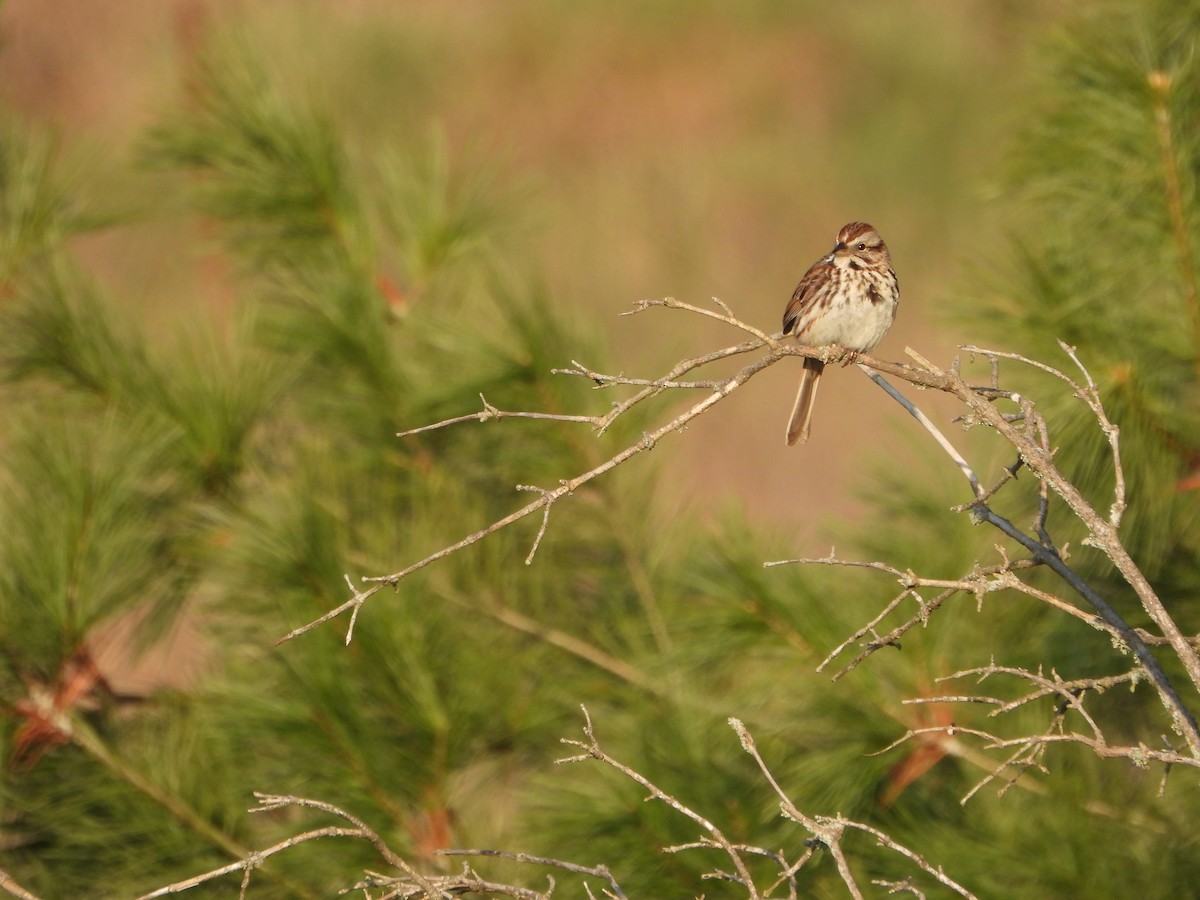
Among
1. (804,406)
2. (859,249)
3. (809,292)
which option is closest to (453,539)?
(804,406)

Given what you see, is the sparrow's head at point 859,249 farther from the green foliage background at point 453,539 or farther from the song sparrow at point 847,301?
the green foliage background at point 453,539

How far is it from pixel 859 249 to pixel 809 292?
0.15 meters

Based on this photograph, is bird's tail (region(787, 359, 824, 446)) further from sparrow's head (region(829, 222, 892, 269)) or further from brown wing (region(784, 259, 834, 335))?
sparrow's head (region(829, 222, 892, 269))

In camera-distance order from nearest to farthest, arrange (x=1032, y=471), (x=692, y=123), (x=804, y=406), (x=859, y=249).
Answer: (x=1032, y=471) → (x=804, y=406) → (x=859, y=249) → (x=692, y=123)

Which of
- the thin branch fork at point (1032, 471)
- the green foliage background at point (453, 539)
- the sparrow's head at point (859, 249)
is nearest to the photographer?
the thin branch fork at point (1032, 471)

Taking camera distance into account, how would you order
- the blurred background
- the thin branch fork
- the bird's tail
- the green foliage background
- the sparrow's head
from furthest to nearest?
the blurred background < the sparrow's head < the bird's tail < the green foliage background < the thin branch fork

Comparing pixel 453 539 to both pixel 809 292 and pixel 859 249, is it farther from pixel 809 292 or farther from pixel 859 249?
pixel 859 249

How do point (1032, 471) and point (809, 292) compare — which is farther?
point (809, 292)

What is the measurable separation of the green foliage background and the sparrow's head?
1.12ft

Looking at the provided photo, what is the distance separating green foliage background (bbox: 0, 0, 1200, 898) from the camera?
121 inches

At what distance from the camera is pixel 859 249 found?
3.62 metres

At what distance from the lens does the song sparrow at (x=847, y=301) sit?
3.53m

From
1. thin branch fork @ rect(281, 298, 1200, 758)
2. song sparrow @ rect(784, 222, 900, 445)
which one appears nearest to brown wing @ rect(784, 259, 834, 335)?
song sparrow @ rect(784, 222, 900, 445)

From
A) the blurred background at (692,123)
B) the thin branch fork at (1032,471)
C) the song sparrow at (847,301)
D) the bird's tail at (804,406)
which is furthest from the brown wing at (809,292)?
the blurred background at (692,123)
